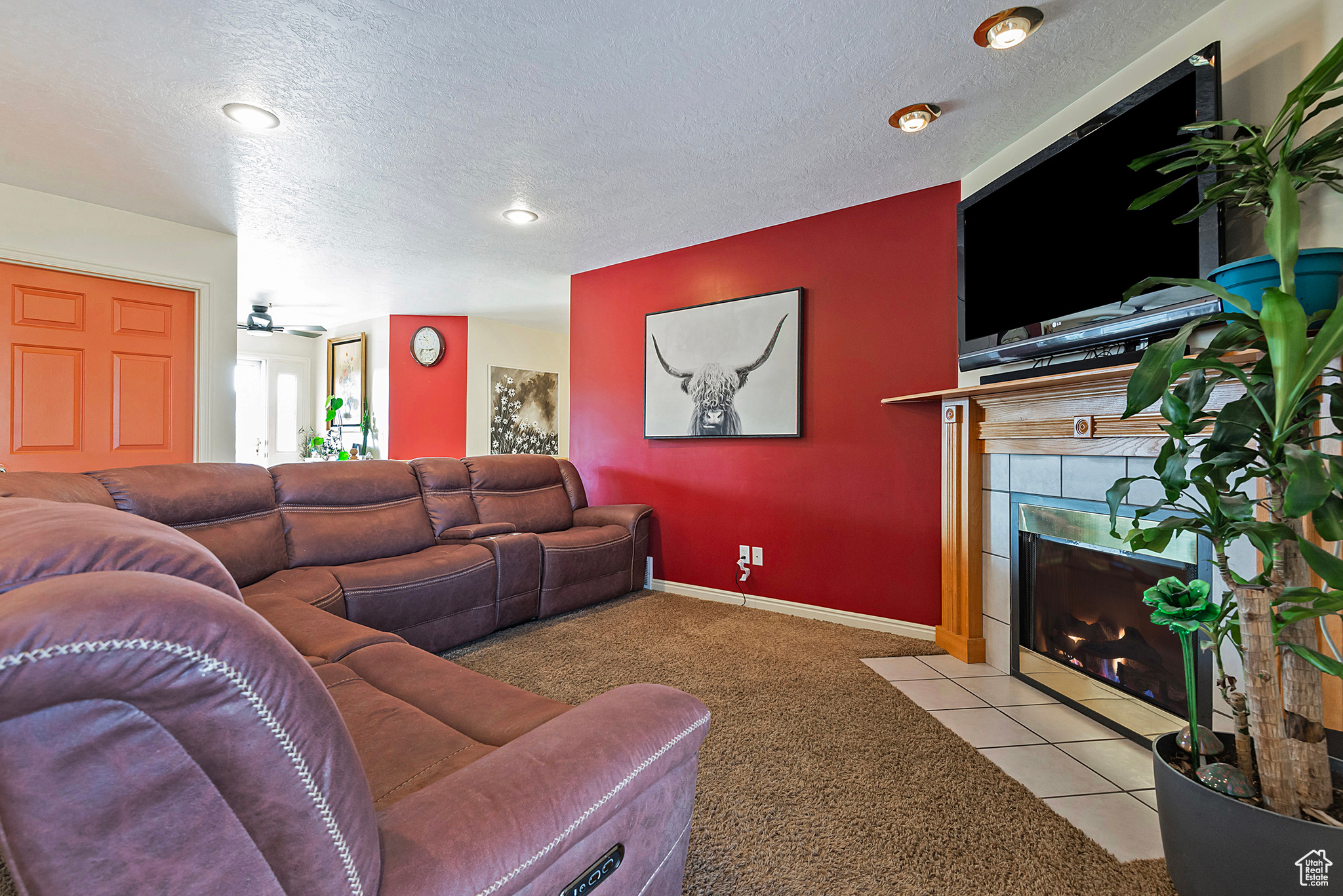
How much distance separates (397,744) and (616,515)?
280 centimetres

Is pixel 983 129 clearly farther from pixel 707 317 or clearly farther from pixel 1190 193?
pixel 707 317

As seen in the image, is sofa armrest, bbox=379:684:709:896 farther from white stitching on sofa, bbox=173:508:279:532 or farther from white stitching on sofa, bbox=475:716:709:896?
white stitching on sofa, bbox=173:508:279:532

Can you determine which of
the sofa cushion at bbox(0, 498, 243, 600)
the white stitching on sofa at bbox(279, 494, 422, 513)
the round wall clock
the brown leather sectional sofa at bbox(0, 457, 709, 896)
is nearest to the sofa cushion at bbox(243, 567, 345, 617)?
the white stitching on sofa at bbox(279, 494, 422, 513)

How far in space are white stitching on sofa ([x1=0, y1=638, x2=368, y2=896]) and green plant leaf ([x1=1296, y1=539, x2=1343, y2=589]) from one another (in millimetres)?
1428

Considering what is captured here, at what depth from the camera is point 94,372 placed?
329cm

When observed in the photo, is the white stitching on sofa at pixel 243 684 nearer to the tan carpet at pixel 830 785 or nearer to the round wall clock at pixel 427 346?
the tan carpet at pixel 830 785

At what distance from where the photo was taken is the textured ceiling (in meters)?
1.81

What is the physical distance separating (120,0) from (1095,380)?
3266 millimetres

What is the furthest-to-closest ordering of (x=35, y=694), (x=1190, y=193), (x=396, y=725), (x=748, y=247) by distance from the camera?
(x=748, y=247) → (x=1190, y=193) → (x=396, y=725) → (x=35, y=694)

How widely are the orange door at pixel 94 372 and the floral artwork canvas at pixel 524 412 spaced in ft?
10.0

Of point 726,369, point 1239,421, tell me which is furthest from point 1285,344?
point 726,369

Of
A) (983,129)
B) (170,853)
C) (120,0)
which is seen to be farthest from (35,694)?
(983,129)

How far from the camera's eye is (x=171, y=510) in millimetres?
2383

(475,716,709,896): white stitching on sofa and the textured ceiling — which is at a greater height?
the textured ceiling
